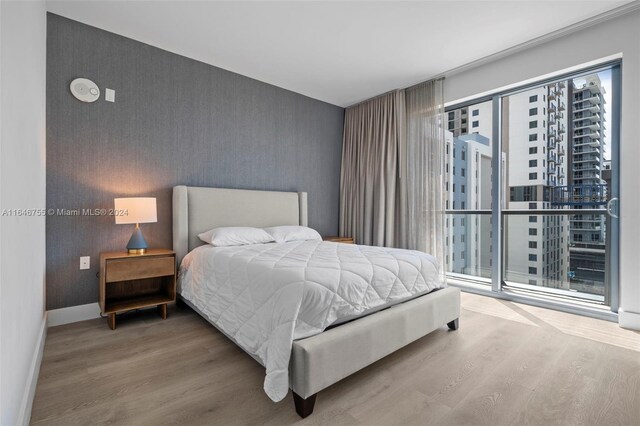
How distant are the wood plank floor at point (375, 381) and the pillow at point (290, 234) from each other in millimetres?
1126

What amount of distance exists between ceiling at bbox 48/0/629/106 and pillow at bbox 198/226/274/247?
1.78m

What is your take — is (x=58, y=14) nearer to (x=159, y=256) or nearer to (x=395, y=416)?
(x=159, y=256)

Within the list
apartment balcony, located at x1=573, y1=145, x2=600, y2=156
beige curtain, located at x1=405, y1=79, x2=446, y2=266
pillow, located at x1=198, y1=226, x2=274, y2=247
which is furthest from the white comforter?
apartment balcony, located at x1=573, y1=145, x2=600, y2=156

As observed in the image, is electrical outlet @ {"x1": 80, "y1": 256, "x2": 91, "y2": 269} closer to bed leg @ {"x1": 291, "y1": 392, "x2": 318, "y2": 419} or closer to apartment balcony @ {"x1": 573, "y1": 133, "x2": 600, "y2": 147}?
bed leg @ {"x1": 291, "y1": 392, "x2": 318, "y2": 419}

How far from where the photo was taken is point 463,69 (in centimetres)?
343

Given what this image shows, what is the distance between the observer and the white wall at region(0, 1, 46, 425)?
989mm

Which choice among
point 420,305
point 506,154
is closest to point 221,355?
point 420,305

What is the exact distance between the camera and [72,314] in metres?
2.58

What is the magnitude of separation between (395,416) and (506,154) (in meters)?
3.22

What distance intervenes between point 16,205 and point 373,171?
143 inches

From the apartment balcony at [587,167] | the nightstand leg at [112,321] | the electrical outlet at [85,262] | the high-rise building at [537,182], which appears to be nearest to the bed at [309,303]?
the nightstand leg at [112,321]

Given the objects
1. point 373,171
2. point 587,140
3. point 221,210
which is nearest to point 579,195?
point 587,140

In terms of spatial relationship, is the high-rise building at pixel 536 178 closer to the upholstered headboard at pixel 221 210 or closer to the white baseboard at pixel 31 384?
the upholstered headboard at pixel 221 210

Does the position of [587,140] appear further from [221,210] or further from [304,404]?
[221,210]
